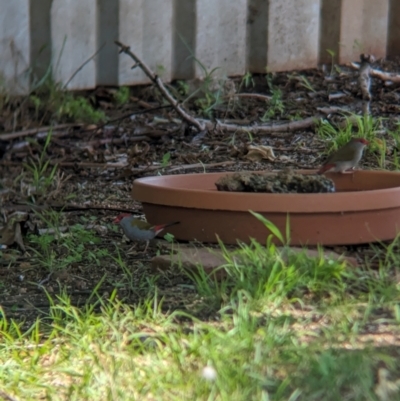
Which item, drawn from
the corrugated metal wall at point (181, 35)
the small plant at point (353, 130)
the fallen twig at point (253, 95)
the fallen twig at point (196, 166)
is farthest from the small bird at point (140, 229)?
the fallen twig at point (253, 95)

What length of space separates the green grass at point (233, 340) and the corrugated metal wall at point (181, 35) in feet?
10.9

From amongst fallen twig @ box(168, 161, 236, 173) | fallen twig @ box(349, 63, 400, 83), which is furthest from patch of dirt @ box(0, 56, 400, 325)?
fallen twig @ box(349, 63, 400, 83)

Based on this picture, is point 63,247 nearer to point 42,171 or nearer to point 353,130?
point 42,171

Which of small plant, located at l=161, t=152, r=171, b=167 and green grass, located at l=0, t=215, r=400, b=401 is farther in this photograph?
small plant, located at l=161, t=152, r=171, b=167

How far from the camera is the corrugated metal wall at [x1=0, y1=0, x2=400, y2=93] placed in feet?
21.3

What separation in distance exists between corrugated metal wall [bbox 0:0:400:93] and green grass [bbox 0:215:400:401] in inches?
131

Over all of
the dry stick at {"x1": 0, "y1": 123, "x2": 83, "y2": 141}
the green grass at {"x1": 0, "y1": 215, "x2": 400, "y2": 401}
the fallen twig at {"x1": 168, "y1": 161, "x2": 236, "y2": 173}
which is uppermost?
the dry stick at {"x1": 0, "y1": 123, "x2": 83, "y2": 141}

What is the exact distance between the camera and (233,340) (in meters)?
2.72

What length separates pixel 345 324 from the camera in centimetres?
287

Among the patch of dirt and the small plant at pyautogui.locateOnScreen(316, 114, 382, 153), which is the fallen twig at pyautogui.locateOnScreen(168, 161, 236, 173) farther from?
the small plant at pyautogui.locateOnScreen(316, 114, 382, 153)

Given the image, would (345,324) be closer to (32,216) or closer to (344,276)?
(344,276)

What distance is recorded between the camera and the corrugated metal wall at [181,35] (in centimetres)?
648

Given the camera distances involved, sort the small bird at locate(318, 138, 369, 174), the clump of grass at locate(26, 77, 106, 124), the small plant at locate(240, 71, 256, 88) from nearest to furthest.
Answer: the small bird at locate(318, 138, 369, 174) → the clump of grass at locate(26, 77, 106, 124) → the small plant at locate(240, 71, 256, 88)

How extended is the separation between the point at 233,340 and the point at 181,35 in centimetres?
476
